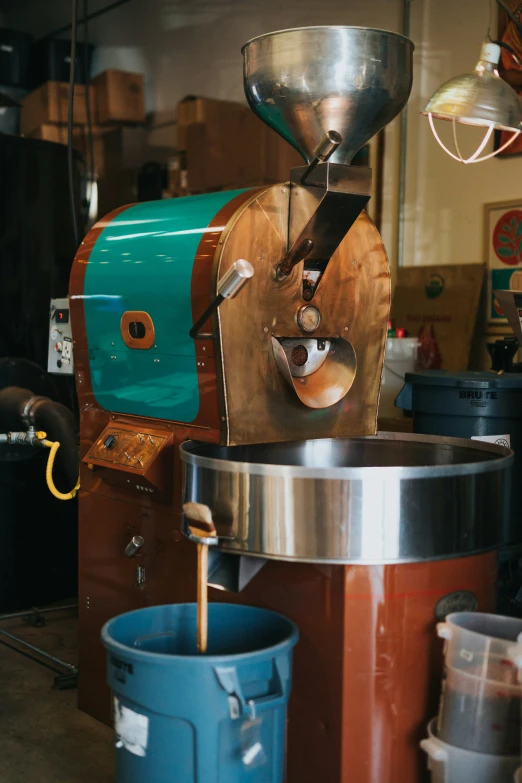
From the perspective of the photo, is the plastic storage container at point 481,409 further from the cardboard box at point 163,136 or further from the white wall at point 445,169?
the cardboard box at point 163,136

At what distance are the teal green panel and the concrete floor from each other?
0.98 meters

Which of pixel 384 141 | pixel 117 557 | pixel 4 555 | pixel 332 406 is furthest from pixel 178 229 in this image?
pixel 384 141

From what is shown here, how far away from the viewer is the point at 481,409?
10.0 ft

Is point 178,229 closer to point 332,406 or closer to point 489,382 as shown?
point 332,406

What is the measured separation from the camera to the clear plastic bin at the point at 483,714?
195 centimetres

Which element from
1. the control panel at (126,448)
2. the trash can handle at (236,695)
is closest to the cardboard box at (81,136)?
the control panel at (126,448)

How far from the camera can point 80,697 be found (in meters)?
2.93

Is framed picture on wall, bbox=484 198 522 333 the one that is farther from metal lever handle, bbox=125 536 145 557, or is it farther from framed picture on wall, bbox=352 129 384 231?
metal lever handle, bbox=125 536 145 557

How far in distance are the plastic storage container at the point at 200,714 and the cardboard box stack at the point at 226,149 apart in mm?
3921

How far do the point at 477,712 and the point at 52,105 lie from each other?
491cm

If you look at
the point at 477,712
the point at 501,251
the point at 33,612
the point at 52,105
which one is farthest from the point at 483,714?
the point at 52,105

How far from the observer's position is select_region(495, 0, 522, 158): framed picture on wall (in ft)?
14.7

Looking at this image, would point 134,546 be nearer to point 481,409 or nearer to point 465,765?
point 465,765

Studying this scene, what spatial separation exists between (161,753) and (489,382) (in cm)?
169
